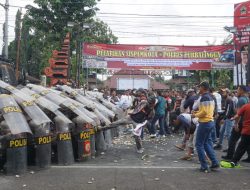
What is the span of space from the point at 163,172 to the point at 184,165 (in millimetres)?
1075

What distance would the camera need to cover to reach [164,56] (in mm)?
22891

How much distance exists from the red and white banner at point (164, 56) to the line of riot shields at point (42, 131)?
12793mm

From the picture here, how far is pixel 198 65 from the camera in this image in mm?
23062

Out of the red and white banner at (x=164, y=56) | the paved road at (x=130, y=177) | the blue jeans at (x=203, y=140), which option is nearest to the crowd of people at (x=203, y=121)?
the blue jeans at (x=203, y=140)

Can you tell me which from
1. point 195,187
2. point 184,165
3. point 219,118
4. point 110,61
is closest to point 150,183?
point 195,187

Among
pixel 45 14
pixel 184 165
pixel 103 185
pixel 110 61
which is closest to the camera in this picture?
pixel 103 185

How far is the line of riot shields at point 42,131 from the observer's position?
294 inches

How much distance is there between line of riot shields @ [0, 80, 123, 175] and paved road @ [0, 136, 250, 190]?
0.91 ft

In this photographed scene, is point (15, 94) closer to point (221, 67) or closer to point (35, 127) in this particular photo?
point (35, 127)

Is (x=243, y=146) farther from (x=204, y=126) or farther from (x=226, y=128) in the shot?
(x=226, y=128)

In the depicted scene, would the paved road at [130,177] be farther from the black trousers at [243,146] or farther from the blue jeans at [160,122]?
the blue jeans at [160,122]

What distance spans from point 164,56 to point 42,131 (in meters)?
15.7

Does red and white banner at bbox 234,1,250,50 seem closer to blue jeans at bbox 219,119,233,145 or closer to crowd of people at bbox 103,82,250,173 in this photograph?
crowd of people at bbox 103,82,250,173

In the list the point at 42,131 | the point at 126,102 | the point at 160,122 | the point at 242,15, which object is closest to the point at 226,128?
the point at 160,122
